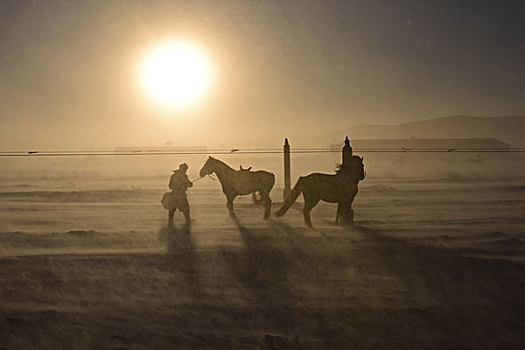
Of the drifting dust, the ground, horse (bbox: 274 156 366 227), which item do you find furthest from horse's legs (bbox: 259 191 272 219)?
horse (bbox: 274 156 366 227)

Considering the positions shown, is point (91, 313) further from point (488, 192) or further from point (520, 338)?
point (488, 192)

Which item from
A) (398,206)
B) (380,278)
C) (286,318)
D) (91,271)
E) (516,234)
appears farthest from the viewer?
(398,206)

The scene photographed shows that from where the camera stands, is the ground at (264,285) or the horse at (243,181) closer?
the ground at (264,285)

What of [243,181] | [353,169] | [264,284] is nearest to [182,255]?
[264,284]

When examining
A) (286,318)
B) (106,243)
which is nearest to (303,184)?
(106,243)

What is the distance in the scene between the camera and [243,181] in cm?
1238

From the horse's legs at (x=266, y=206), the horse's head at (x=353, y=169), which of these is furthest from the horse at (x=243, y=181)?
the horse's head at (x=353, y=169)

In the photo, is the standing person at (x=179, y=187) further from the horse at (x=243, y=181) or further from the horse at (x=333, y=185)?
the horse at (x=333, y=185)

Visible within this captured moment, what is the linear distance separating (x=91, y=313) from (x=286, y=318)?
260 cm

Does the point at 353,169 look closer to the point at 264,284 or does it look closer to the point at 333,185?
the point at 333,185

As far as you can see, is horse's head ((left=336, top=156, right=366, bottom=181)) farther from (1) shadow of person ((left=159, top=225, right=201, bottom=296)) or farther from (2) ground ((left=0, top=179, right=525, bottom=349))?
(1) shadow of person ((left=159, top=225, right=201, bottom=296))

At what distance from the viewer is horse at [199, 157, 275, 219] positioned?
40.4ft

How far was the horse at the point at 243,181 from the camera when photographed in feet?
40.4

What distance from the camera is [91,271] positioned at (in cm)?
745
